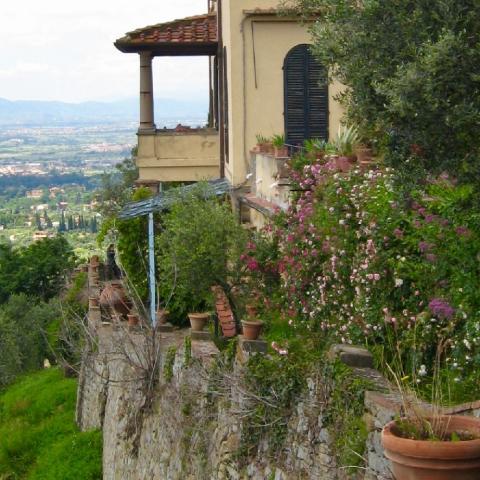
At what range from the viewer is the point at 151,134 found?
74.8ft

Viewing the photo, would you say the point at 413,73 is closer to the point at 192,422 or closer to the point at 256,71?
the point at 192,422

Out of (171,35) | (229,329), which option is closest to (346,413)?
(229,329)

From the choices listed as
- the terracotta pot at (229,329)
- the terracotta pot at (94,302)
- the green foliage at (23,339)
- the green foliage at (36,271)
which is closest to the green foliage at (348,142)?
the terracotta pot at (229,329)

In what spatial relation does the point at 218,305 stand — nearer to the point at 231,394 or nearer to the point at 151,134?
the point at 231,394

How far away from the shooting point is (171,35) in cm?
2234

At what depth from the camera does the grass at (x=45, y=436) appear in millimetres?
20422

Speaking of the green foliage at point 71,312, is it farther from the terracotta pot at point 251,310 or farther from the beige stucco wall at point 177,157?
the terracotta pot at point 251,310

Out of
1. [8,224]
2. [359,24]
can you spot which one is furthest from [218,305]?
[8,224]

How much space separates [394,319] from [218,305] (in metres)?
5.00

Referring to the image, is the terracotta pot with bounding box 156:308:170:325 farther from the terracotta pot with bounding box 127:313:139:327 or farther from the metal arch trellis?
the terracotta pot with bounding box 127:313:139:327

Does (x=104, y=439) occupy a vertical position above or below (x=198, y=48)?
below

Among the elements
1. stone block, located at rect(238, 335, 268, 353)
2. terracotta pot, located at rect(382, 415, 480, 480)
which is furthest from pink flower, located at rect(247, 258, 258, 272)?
terracotta pot, located at rect(382, 415, 480, 480)

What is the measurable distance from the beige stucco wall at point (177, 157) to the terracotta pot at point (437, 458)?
52.7 ft

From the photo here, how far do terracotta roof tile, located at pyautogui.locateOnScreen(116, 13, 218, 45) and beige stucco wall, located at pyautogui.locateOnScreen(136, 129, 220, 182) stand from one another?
1920 mm
